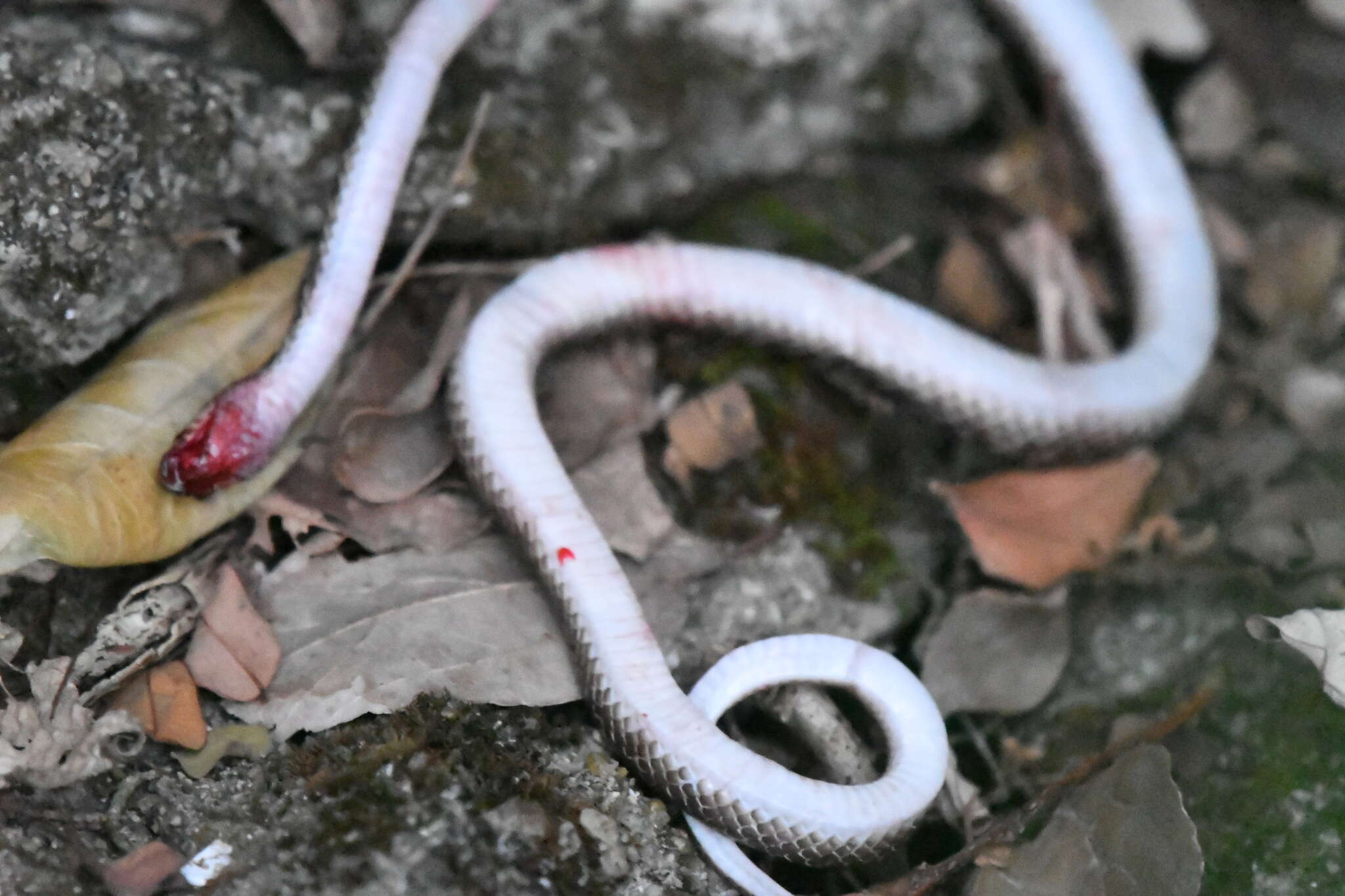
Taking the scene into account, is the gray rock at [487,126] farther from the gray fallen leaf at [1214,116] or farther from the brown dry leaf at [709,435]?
the gray fallen leaf at [1214,116]

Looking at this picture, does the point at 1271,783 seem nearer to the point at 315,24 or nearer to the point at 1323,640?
the point at 1323,640

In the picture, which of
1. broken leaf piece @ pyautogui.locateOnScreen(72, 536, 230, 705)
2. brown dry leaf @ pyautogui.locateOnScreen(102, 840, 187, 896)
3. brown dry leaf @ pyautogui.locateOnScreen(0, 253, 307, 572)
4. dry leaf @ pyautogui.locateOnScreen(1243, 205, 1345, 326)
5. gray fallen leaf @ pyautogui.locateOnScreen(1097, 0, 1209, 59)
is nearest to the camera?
brown dry leaf @ pyautogui.locateOnScreen(102, 840, 187, 896)

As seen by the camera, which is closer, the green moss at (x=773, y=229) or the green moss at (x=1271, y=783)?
the green moss at (x=1271, y=783)

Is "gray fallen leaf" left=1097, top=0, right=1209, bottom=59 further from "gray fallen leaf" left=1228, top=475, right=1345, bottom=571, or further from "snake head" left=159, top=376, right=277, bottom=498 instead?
"snake head" left=159, top=376, right=277, bottom=498

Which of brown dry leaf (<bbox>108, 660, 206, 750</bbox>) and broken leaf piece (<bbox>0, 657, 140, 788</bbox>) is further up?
broken leaf piece (<bbox>0, 657, 140, 788</bbox>)

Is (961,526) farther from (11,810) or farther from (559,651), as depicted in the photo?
(11,810)

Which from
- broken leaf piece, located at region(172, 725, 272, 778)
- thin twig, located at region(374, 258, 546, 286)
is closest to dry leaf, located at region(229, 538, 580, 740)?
broken leaf piece, located at region(172, 725, 272, 778)

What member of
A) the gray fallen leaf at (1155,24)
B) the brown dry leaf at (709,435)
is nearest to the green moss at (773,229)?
the brown dry leaf at (709,435)
